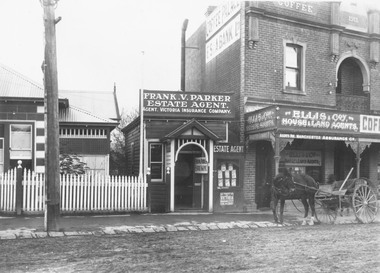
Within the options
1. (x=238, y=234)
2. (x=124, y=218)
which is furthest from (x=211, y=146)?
(x=238, y=234)

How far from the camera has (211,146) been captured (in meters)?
15.6

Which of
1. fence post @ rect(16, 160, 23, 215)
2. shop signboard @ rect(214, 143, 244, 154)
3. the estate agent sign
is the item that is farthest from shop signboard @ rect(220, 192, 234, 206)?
fence post @ rect(16, 160, 23, 215)

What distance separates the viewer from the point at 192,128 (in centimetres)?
1538

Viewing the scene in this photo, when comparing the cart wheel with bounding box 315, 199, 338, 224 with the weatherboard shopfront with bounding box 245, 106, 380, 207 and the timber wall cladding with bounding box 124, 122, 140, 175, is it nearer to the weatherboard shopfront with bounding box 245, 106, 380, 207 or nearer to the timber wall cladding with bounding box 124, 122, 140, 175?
the weatherboard shopfront with bounding box 245, 106, 380, 207

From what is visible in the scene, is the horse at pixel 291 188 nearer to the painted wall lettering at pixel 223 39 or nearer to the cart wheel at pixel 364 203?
the cart wheel at pixel 364 203

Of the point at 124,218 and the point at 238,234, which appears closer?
the point at 238,234

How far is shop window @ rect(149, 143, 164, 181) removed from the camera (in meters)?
16.4

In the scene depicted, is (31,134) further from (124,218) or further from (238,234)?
(238,234)

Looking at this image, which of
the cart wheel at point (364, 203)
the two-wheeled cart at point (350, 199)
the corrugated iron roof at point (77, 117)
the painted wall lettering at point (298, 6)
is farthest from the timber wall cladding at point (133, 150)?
the cart wheel at point (364, 203)

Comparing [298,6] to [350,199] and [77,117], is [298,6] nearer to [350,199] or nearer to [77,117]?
[350,199]

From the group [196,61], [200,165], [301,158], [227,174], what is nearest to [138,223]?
[200,165]

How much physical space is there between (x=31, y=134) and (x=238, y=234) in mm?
8432

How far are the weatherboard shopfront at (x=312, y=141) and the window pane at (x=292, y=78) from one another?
2327mm

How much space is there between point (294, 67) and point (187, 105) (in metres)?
4.99
